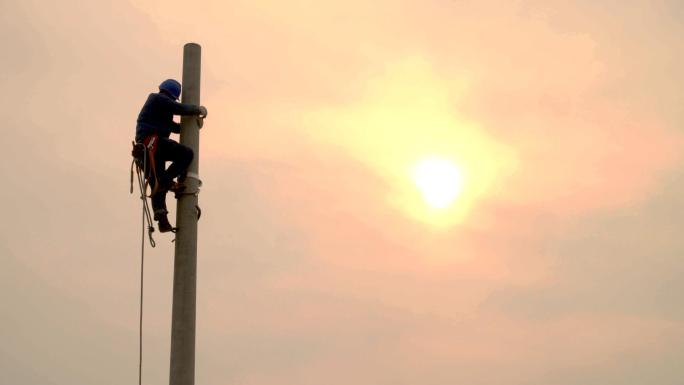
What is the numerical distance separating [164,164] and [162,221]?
701 mm

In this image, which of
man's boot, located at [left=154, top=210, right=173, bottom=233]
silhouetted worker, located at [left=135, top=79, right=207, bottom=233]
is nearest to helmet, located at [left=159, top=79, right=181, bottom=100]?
silhouetted worker, located at [left=135, top=79, right=207, bottom=233]

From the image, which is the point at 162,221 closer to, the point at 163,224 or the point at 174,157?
the point at 163,224

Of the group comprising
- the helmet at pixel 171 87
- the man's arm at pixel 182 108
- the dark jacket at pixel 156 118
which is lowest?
the man's arm at pixel 182 108

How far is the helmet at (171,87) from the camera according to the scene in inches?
431

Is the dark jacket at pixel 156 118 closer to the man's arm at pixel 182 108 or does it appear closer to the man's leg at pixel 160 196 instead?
the man's arm at pixel 182 108

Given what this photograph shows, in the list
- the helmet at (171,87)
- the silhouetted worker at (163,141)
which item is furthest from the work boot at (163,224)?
the helmet at (171,87)

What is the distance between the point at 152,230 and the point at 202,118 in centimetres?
150

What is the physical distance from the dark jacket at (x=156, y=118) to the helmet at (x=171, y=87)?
0.09 metres

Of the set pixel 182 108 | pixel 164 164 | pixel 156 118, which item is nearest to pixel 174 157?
pixel 164 164

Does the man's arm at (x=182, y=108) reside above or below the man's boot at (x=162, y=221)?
above

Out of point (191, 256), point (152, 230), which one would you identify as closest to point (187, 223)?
point (191, 256)

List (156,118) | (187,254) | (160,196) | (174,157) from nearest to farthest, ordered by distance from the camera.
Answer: (187,254) → (174,157) → (160,196) → (156,118)

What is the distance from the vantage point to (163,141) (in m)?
10.5

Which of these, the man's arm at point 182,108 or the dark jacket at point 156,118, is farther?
the dark jacket at point 156,118
